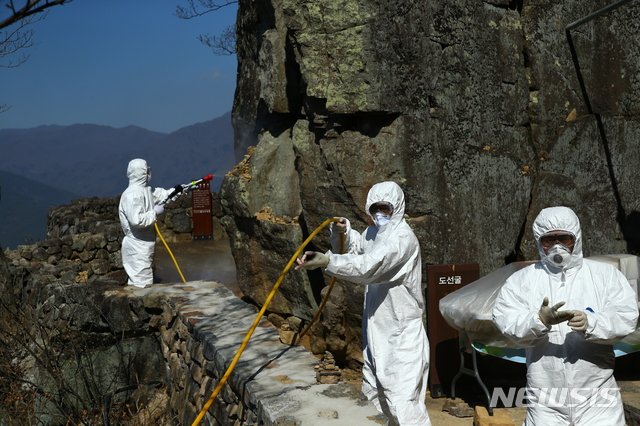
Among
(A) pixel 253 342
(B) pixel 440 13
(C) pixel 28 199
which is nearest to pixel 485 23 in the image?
(B) pixel 440 13

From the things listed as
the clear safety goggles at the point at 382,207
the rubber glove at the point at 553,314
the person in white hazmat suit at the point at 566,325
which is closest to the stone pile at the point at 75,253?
the clear safety goggles at the point at 382,207

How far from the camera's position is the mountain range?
407 feet

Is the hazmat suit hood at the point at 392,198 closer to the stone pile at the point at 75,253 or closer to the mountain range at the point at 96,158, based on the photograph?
the stone pile at the point at 75,253

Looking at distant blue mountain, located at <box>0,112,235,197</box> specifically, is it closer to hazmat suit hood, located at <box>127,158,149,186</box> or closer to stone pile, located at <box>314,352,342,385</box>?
hazmat suit hood, located at <box>127,158,149,186</box>

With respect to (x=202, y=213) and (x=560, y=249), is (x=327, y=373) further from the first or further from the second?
(x=202, y=213)

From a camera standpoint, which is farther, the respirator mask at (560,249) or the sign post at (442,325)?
the sign post at (442,325)

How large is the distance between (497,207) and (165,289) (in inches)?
166

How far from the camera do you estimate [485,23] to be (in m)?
5.57

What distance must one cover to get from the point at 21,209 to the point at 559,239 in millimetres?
98790

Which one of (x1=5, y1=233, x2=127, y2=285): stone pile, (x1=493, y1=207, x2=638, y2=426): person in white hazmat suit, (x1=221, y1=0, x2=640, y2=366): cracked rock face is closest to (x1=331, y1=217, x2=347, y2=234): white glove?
(x1=221, y1=0, x2=640, y2=366): cracked rock face

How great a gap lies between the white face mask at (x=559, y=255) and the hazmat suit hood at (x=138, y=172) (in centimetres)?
607

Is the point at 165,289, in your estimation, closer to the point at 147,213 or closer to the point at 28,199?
the point at 147,213

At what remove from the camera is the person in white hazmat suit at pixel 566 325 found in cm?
307

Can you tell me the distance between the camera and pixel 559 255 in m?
3.20
